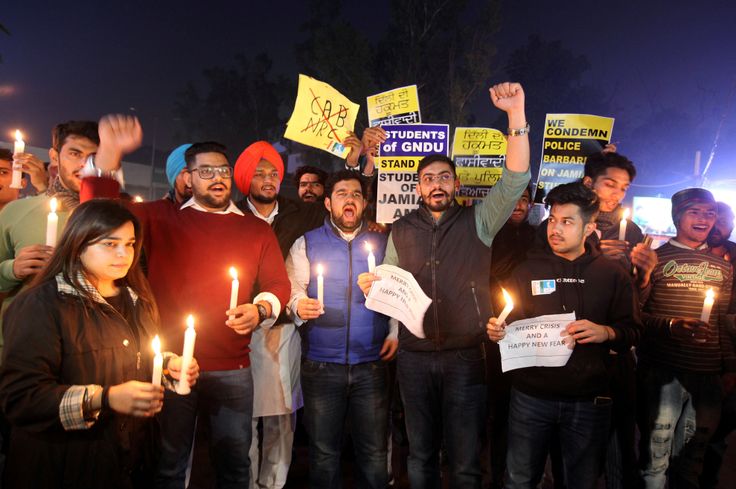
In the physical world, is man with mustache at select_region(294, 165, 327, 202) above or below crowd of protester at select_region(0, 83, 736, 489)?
above

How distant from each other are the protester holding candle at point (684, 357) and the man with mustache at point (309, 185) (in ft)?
Answer: 11.3

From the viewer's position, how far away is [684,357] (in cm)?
389

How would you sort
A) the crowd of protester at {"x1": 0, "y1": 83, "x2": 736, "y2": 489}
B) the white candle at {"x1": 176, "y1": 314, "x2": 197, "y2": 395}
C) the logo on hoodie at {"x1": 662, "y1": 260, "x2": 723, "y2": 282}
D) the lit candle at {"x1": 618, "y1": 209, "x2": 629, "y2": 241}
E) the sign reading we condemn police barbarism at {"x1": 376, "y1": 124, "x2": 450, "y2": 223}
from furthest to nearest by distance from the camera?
the sign reading we condemn police barbarism at {"x1": 376, "y1": 124, "x2": 450, "y2": 223}, the logo on hoodie at {"x1": 662, "y1": 260, "x2": 723, "y2": 282}, the lit candle at {"x1": 618, "y1": 209, "x2": 629, "y2": 241}, the crowd of protester at {"x1": 0, "y1": 83, "x2": 736, "y2": 489}, the white candle at {"x1": 176, "y1": 314, "x2": 197, "y2": 395}

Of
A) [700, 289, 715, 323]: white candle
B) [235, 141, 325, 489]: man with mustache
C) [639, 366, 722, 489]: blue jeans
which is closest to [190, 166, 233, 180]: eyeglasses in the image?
[235, 141, 325, 489]: man with mustache

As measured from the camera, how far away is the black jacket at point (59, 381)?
221 centimetres

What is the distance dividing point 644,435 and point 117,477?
3.93 metres

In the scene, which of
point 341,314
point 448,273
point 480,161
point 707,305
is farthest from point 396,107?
point 707,305

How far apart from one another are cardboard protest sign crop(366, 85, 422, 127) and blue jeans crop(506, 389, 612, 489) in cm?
332

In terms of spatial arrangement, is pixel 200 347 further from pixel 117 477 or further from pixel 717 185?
pixel 717 185

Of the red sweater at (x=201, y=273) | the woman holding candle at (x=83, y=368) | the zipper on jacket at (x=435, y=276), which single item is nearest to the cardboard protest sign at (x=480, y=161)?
the zipper on jacket at (x=435, y=276)

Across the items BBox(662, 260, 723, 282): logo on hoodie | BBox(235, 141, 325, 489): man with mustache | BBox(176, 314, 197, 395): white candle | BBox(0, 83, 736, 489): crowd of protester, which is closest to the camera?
BBox(176, 314, 197, 395): white candle

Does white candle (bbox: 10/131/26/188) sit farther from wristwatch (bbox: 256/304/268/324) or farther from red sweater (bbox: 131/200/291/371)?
wristwatch (bbox: 256/304/268/324)

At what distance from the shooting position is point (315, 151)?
94.3 ft

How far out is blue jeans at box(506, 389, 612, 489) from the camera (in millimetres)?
3252
